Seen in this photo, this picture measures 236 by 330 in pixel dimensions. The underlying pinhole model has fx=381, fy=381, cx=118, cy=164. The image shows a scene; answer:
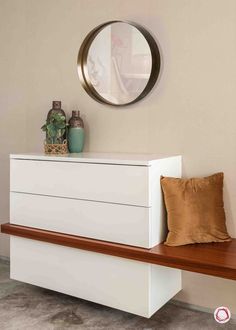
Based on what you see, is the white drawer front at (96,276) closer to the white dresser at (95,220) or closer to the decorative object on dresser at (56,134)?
the white dresser at (95,220)

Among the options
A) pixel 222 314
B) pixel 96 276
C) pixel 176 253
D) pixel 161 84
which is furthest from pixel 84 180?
pixel 222 314

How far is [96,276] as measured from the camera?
7.57ft

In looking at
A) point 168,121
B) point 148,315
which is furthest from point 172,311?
point 168,121

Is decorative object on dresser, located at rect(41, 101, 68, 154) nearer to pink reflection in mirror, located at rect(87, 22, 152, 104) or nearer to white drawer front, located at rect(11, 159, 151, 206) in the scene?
white drawer front, located at rect(11, 159, 151, 206)

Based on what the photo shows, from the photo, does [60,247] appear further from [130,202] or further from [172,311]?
[172,311]

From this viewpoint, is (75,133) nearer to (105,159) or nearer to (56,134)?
(56,134)

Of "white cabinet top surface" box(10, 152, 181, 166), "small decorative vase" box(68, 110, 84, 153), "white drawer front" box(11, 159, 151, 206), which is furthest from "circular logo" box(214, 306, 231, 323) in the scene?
"small decorative vase" box(68, 110, 84, 153)

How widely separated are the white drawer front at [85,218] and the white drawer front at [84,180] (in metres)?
0.04

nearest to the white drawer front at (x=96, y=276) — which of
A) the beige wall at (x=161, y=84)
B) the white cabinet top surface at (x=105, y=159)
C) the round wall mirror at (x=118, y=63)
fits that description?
the beige wall at (x=161, y=84)

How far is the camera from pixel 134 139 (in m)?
2.59

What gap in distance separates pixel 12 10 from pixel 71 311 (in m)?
2.36

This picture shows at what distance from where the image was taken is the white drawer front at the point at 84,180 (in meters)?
2.12

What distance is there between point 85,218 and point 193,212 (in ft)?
2.12

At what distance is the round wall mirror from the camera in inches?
96.7
